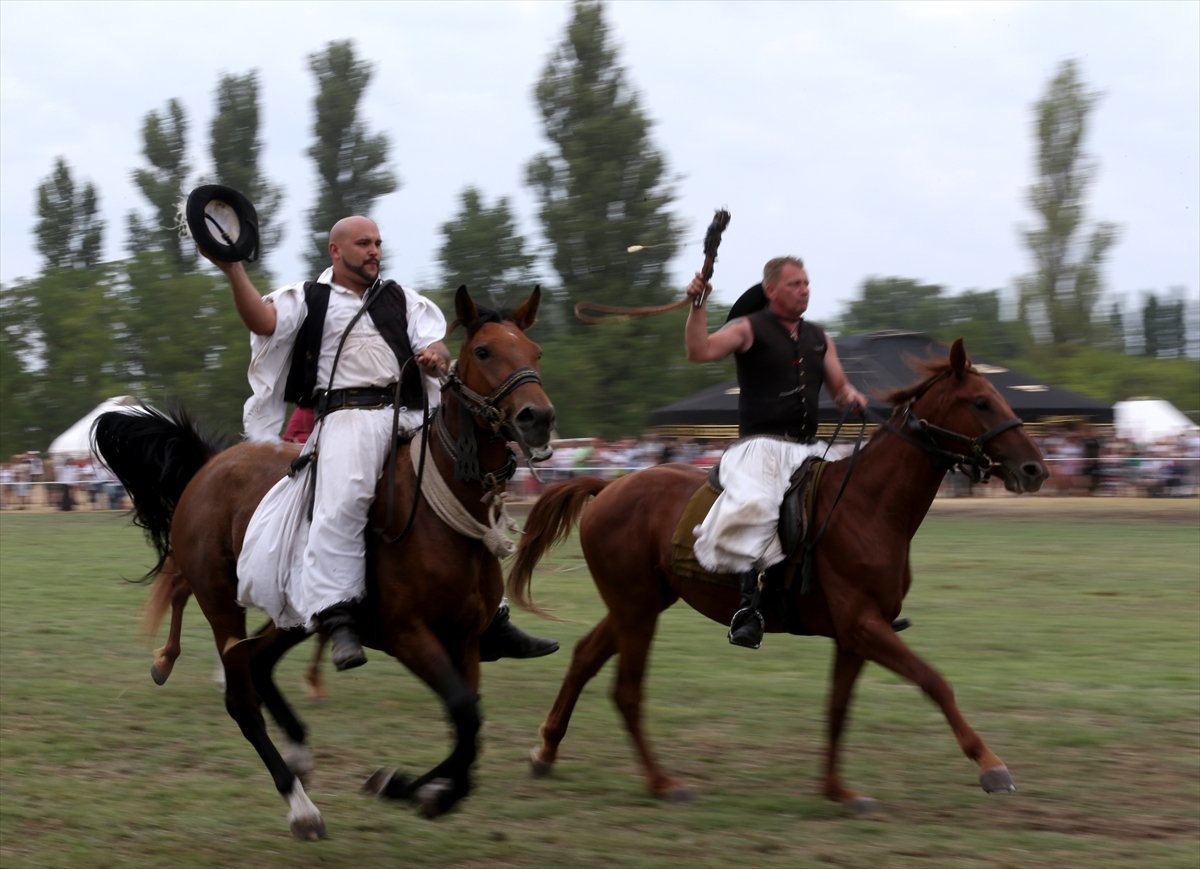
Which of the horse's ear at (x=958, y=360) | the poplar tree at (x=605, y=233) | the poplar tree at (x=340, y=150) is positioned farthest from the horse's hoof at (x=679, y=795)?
the poplar tree at (x=340, y=150)

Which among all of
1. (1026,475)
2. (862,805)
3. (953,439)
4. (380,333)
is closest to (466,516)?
(380,333)

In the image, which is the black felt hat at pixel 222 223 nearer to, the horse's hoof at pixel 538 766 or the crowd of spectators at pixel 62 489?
the horse's hoof at pixel 538 766

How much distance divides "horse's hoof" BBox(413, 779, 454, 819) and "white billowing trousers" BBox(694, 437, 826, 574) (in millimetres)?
1861

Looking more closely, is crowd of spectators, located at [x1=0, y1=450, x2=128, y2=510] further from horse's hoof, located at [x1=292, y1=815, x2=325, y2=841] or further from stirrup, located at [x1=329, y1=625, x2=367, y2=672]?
stirrup, located at [x1=329, y1=625, x2=367, y2=672]

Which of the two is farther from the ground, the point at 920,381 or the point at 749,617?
the point at 920,381

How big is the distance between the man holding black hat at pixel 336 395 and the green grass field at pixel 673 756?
37.8 inches

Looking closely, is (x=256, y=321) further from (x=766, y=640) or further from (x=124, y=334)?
(x=124, y=334)

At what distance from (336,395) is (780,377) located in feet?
7.28

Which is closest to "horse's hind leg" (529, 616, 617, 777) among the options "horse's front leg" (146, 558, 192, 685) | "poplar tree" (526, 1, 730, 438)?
"horse's front leg" (146, 558, 192, 685)

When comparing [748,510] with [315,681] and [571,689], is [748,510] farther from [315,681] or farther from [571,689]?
[315,681]

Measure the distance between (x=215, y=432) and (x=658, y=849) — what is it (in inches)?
137

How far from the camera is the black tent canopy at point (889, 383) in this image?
26.4 meters

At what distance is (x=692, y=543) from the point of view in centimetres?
719

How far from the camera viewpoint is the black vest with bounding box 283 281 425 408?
6.63 metres
